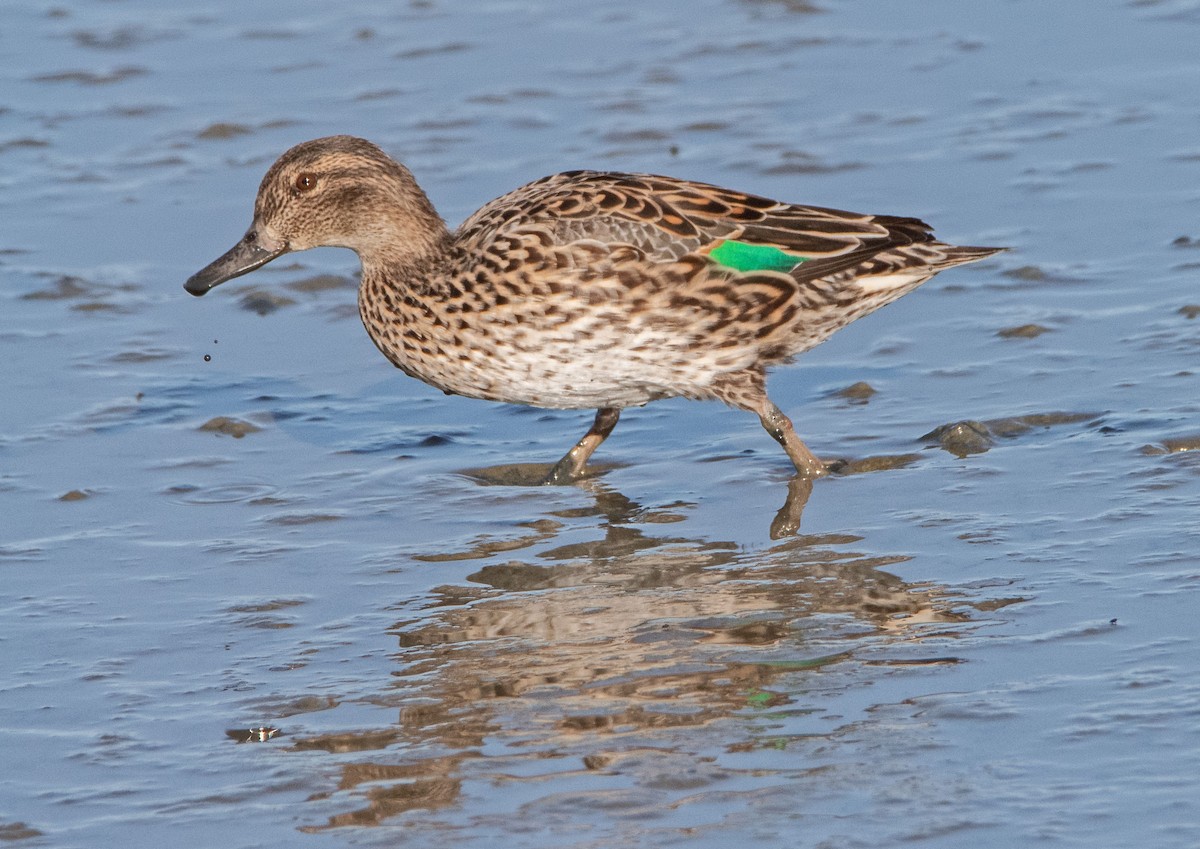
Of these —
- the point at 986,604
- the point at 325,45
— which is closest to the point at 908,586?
the point at 986,604

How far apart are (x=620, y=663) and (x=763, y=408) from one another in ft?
8.08

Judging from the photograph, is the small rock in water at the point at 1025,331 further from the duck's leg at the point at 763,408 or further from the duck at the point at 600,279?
the duck's leg at the point at 763,408

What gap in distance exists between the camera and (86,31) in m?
16.8

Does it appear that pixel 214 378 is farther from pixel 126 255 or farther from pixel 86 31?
pixel 86 31

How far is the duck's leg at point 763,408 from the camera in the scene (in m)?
8.98

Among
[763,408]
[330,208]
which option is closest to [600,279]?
[763,408]

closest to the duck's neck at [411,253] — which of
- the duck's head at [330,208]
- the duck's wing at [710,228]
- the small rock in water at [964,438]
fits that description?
Answer: the duck's head at [330,208]

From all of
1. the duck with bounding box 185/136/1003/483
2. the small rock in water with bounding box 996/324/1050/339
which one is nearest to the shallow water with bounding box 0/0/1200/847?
the small rock in water with bounding box 996/324/1050/339

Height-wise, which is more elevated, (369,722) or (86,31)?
(86,31)

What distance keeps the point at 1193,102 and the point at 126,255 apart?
737 cm

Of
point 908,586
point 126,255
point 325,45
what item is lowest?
point 908,586

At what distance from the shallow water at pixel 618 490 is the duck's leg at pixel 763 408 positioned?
155 mm

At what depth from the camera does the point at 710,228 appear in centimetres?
897

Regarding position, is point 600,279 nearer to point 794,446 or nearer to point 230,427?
point 794,446
